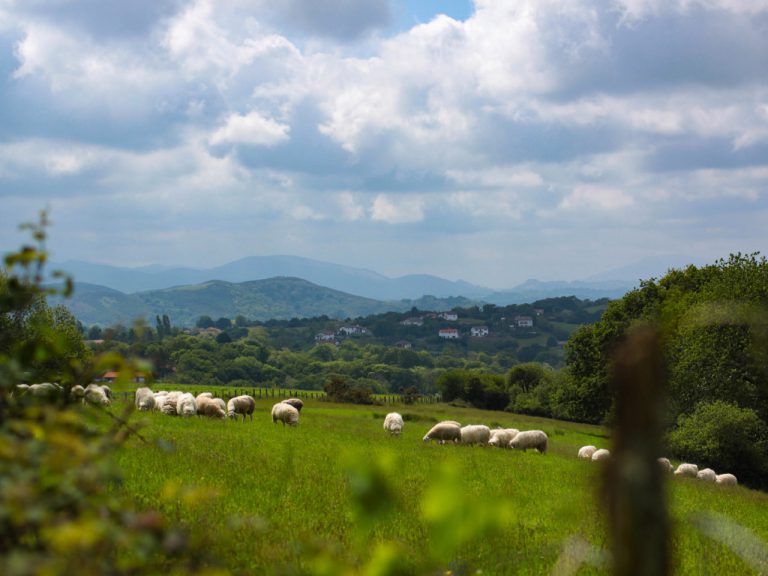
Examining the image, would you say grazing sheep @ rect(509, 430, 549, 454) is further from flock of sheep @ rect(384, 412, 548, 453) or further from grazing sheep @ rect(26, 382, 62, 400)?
grazing sheep @ rect(26, 382, 62, 400)

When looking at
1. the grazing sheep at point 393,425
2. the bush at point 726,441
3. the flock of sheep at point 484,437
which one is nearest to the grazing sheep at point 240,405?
the grazing sheep at point 393,425

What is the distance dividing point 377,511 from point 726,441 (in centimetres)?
4524

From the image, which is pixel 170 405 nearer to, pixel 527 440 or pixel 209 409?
pixel 209 409

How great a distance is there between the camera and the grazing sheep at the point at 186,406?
3231 cm

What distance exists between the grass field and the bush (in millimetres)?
21937

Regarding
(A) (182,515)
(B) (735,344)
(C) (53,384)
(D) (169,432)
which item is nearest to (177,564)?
(C) (53,384)

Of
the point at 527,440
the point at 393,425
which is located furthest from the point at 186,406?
the point at 527,440

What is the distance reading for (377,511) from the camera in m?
1.80

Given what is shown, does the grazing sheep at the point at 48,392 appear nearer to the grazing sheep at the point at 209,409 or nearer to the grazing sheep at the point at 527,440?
the grazing sheep at the point at 209,409

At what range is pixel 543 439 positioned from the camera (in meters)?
34.5

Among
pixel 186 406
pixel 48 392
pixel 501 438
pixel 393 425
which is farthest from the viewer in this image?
pixel 393 425

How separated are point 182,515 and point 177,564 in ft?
10.1

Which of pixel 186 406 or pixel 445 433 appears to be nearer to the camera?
pixel 186 406

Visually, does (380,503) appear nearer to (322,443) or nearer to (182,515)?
(182,515)
